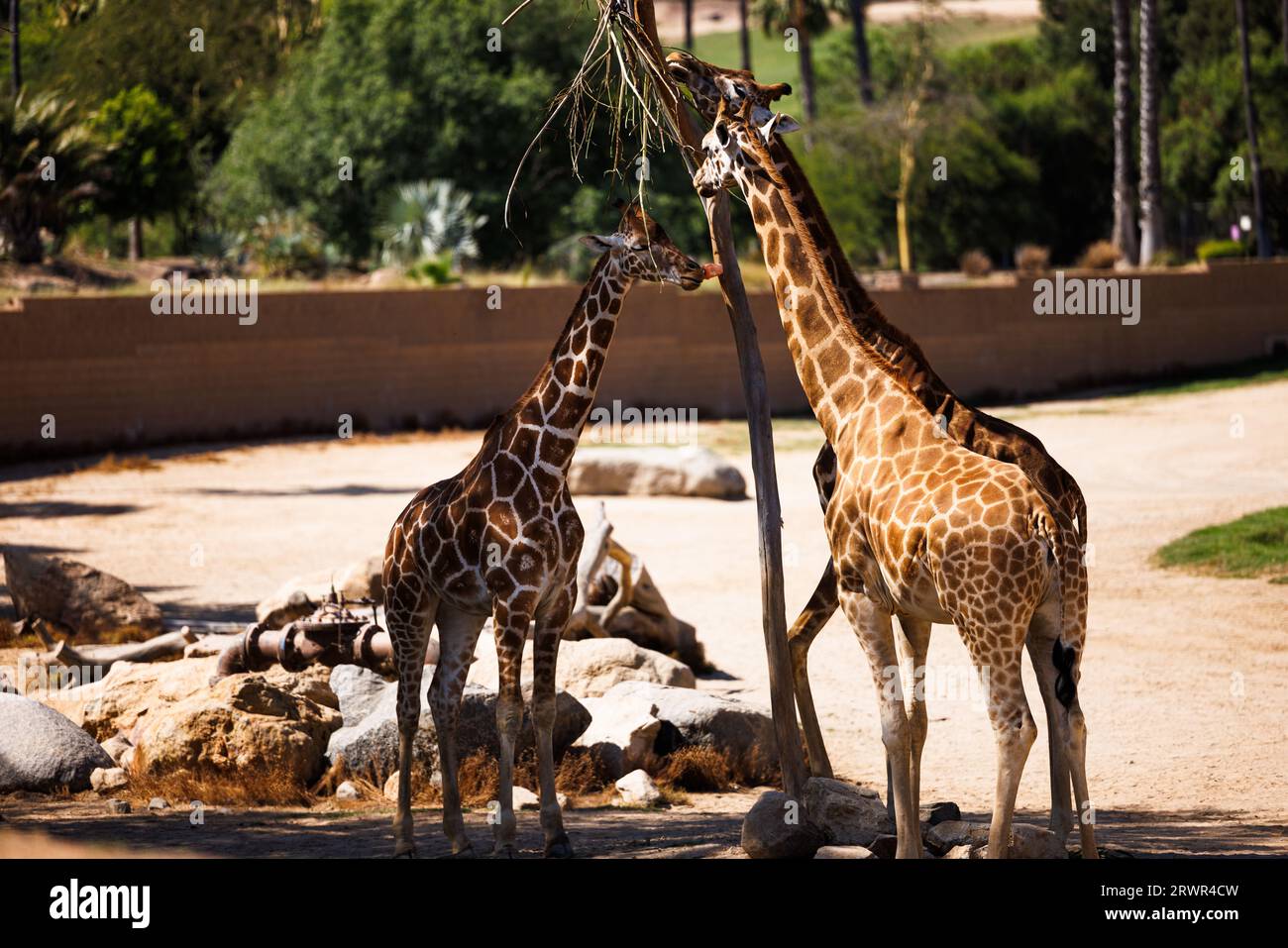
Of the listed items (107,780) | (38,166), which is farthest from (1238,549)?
(38,166)

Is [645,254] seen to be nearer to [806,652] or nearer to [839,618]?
[806,652]

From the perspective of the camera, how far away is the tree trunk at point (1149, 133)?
1524 inches

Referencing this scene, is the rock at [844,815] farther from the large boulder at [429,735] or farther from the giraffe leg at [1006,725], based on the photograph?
Result: the large boulder at [429,735]

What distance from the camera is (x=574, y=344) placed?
28.1 ft

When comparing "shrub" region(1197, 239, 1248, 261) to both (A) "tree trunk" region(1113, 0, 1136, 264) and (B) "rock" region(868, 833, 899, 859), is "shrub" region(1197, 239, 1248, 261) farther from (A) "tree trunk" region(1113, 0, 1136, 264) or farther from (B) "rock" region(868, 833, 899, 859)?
(B) "rock" region(868, 833, 899, 859)

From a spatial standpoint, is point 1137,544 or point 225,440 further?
point 225,440

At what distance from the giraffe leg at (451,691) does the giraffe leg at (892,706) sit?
7.32ft

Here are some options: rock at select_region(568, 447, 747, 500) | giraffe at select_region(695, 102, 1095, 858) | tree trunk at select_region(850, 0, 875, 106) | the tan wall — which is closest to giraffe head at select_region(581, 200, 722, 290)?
giraffe at select_region(695, 102, 1095, 858)

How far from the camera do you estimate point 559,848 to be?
791 cm

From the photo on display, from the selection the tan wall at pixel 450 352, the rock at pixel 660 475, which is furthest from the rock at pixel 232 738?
the tan wall at pixel 450 352

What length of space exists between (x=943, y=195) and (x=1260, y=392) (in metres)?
28.8

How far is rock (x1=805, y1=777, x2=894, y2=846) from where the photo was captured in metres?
7.89
